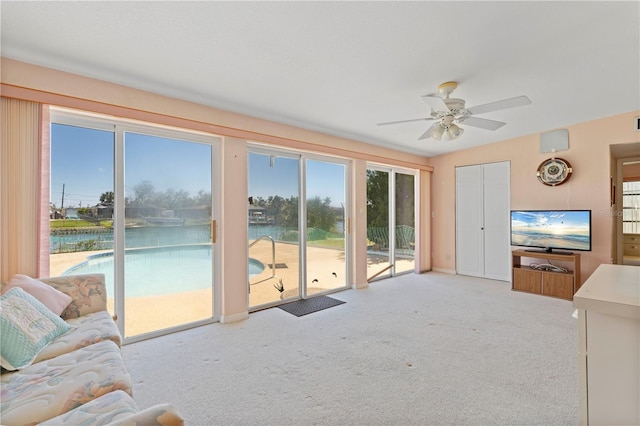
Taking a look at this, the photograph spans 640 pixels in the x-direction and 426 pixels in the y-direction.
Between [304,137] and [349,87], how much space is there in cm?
125

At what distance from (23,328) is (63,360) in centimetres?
31

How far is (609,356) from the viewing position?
1.03 meters

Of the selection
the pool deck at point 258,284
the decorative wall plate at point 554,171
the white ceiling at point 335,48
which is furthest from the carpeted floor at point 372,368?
the white ceiling at point 335,48

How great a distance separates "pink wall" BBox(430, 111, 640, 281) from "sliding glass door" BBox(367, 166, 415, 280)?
0.81 m

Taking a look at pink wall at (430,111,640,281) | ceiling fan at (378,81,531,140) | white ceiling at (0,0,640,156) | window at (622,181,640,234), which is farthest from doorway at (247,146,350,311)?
window at (622,181,640,234)

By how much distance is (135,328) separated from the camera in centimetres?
286

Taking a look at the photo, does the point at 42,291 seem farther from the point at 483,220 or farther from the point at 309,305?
the point at 483,220

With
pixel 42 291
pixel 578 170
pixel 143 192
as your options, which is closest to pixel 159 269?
pixel 143 192

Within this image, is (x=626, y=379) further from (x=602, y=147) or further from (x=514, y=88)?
(x=602, y=147)

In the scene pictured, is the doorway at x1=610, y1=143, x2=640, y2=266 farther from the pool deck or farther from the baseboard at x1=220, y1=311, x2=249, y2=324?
the baseboard at x1=220, y1=311, x2=249, y2=324

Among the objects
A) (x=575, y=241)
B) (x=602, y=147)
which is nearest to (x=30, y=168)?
(x=575, y=241)

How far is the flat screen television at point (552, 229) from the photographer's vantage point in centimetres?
411

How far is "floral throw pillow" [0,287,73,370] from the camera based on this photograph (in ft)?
5.08

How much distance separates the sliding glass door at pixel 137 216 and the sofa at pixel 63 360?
0.45m
